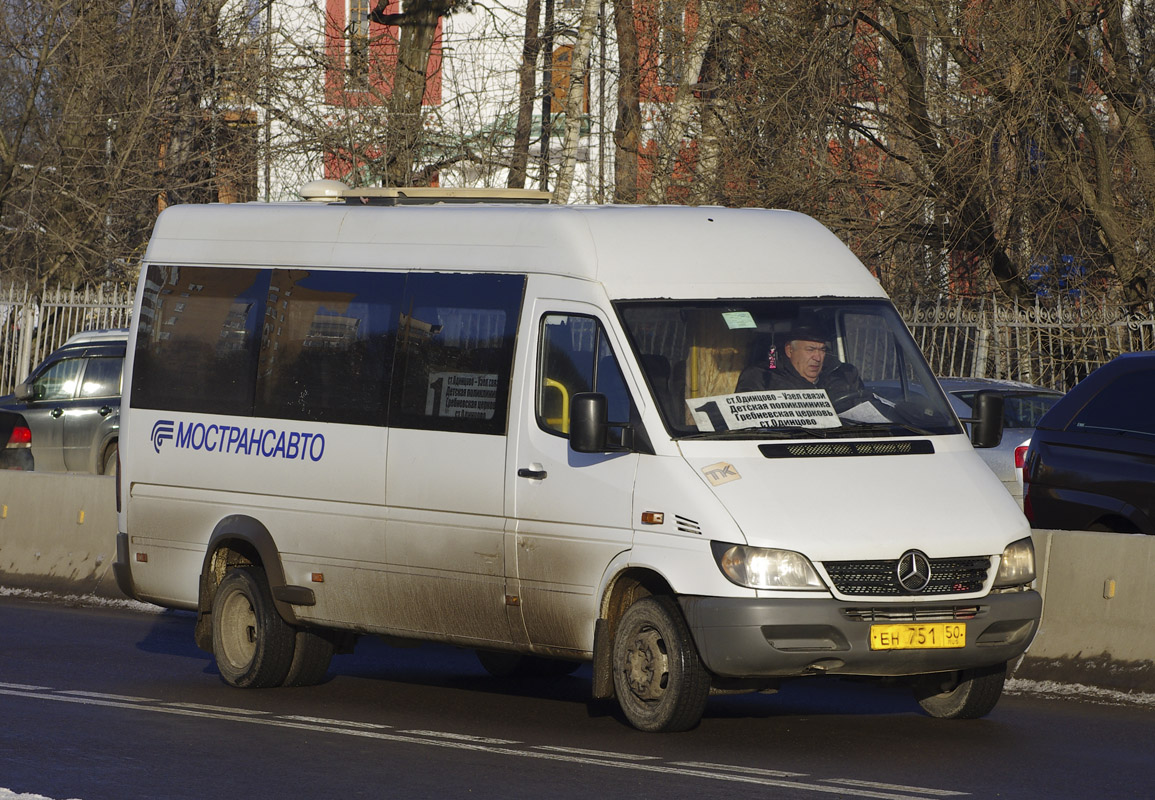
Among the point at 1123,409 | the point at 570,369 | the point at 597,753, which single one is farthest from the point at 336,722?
the point at 1123,409

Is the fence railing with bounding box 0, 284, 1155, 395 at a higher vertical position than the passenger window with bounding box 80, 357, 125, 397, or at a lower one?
higher

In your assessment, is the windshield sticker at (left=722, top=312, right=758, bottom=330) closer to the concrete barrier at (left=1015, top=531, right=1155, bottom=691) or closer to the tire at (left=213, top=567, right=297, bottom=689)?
the concrete barrier at (left=1015, top=531, right=1155, bottom=691)

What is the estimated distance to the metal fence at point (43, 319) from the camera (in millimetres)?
27016

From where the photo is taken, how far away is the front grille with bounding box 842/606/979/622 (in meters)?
8.05

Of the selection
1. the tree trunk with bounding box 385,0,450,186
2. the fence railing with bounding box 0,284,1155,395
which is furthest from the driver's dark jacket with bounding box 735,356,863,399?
the tree trunk with bounding box 385,0,450,186

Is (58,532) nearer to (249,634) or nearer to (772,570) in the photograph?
(249,634)

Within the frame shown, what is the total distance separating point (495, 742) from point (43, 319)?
2062 centimetres

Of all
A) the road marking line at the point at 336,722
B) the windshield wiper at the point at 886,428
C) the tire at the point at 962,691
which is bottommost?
the road marking line at the point at 336,722

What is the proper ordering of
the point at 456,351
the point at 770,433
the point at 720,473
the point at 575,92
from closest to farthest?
the point at 720,473, the point at 770,433, the point at 456,351, the point at 575,92

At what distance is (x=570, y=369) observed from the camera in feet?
29.6

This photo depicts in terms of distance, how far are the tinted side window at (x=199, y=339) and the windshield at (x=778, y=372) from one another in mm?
2748

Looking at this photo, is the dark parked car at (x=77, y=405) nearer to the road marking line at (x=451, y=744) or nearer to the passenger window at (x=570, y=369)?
the road marking line at (x=451, y=744)

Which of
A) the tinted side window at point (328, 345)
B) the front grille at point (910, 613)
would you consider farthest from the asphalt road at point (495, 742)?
the tinted side window at point (328, 345)

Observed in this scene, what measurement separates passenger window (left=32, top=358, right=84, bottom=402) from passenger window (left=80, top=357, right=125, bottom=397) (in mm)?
114
